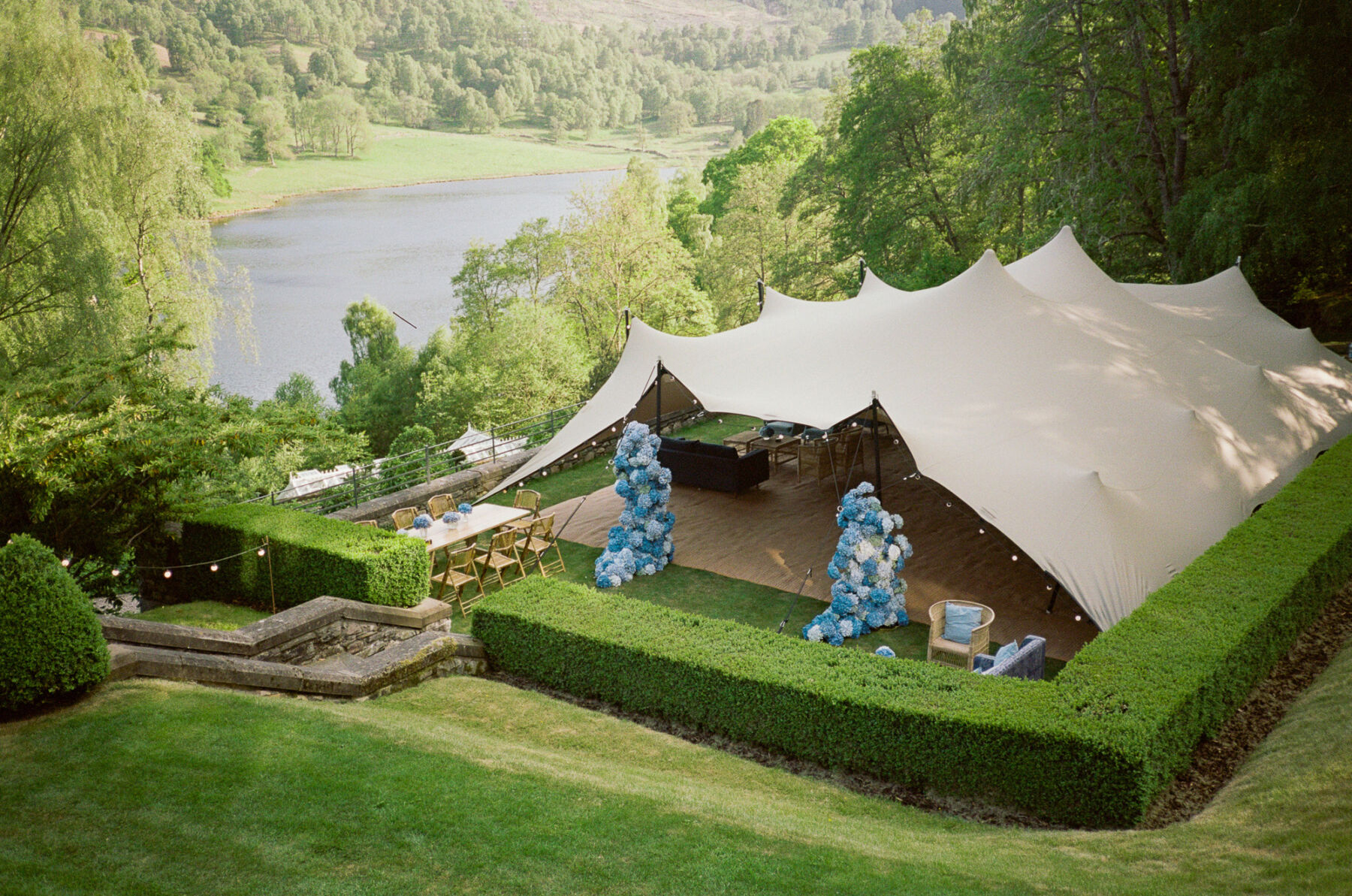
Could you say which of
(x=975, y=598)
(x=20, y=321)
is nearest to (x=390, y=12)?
(x=20, y=321)

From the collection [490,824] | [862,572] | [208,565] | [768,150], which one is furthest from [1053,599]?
[768,150]

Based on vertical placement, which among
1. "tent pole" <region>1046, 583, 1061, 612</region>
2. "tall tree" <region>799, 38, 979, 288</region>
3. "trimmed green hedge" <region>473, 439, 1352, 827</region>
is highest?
"tall tree" <region>799, 38, 979, 288</region>

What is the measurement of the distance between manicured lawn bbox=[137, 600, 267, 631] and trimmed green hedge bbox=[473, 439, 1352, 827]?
9.58ft

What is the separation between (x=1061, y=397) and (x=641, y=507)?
15.2 ft

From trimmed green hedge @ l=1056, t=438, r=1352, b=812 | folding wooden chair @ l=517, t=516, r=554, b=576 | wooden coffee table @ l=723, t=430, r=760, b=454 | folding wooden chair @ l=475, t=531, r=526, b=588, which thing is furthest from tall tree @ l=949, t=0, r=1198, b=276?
folding wooden chair @ l=475, t=531, r=526, b=588

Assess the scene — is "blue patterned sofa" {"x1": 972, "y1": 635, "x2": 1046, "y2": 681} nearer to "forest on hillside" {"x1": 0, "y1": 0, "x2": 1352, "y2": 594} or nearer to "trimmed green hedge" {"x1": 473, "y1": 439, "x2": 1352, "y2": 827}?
"trimmed green hedge" {"x1": 473, "y1": 439, "x2": 1352, "y2": 827}

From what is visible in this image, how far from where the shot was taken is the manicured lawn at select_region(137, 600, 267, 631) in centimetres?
882

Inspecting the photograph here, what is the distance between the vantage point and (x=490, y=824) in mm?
4402

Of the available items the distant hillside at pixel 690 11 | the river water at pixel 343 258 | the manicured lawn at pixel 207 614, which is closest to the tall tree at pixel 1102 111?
the manicured lawn at pixel 207 614

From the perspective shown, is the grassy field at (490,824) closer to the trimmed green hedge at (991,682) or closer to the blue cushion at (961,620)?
the trimmed green hedge at (991,682)

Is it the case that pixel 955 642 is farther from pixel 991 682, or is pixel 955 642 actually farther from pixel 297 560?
pixel 297 560

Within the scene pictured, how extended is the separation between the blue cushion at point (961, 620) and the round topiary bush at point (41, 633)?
20.1ft

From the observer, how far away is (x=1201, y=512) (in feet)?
28.7

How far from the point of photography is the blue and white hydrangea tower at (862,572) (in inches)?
334
